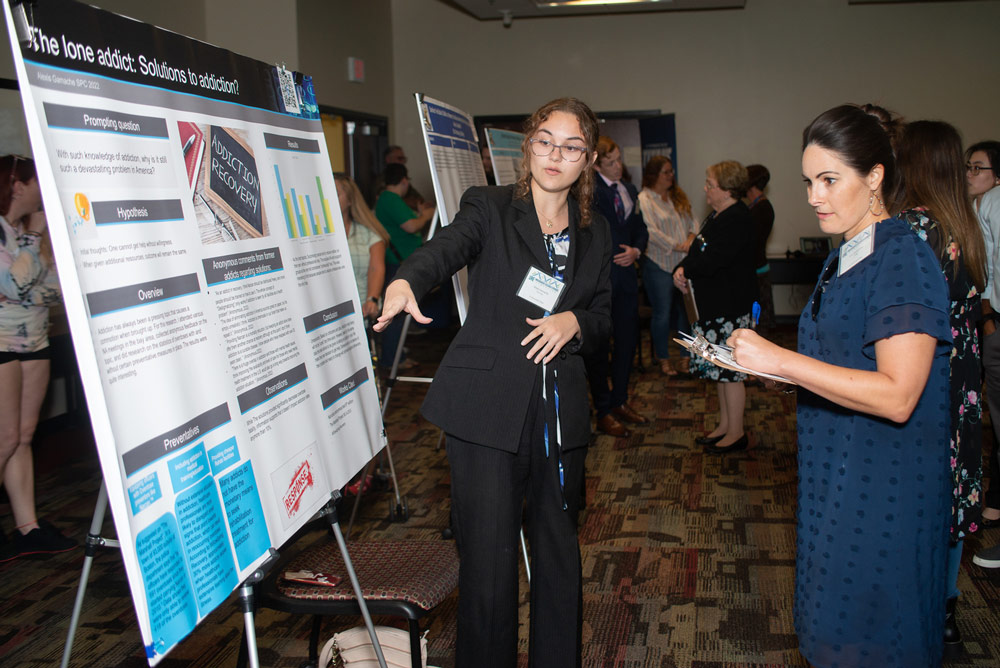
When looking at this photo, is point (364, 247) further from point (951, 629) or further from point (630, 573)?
point (951, 629)

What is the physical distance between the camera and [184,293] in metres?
1.38

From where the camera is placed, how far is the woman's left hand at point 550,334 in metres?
1.90

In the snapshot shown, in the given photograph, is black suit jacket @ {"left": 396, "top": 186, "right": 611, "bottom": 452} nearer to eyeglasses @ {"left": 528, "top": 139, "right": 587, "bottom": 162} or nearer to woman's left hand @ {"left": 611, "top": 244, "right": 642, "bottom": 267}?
eyeglasses @ {"left": 528, "top": 139, "right": 587, "bottom": 162}

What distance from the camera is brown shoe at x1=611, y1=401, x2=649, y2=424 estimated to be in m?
5.27

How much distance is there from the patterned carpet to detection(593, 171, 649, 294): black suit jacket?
94 centimetres

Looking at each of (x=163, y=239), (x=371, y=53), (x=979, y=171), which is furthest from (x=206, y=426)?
(x=371, y=53)

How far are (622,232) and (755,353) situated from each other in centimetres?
366

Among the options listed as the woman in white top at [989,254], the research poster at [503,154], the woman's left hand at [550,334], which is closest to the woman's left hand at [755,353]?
the woman's left hand at [550,334]

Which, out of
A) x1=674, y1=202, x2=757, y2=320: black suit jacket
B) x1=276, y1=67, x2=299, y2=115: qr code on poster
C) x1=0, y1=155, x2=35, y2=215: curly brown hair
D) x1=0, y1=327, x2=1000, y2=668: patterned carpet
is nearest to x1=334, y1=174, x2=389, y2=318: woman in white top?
x1=0, y1=327, x2=1000, y2=668: patterned carpet

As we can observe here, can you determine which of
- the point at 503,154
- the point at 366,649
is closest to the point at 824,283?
the point at 366,649

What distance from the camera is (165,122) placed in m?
1.40

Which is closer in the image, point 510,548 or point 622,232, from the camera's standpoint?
point 510,548

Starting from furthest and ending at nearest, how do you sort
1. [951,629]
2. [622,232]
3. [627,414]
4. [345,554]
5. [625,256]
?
[627,414] < [622,232] < [625,256] < [951,629] < [345,554]

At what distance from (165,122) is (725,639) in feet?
7.46
